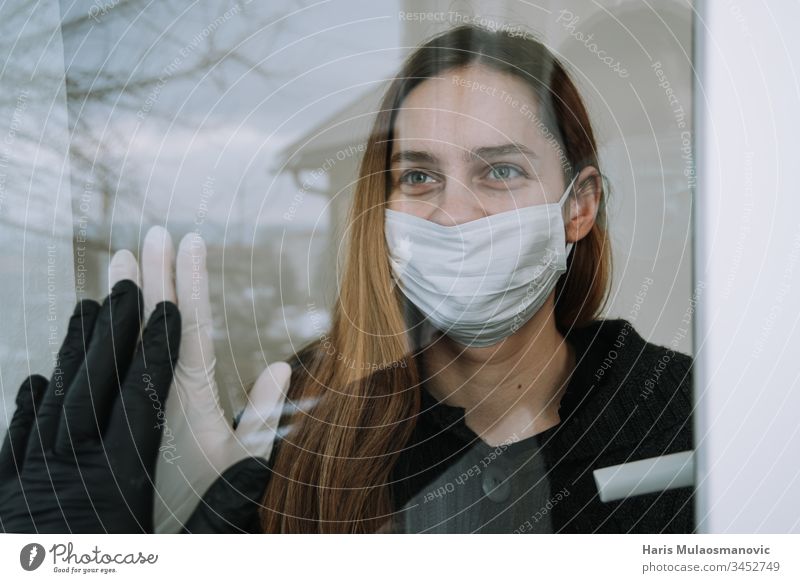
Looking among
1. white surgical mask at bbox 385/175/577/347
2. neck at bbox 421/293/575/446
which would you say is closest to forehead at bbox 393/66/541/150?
white surgical mask at bbox 385/175/577/347

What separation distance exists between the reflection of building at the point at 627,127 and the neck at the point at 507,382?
116mm

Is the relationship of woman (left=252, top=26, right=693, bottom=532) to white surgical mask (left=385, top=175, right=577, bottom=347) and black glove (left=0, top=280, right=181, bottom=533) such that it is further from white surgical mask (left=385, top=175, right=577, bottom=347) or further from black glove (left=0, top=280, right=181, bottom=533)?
black glove (left=0, top=280, right=181, bottom=533)

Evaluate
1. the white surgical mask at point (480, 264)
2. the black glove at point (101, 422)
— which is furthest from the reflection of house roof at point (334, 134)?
the black glove at point (101, 422)

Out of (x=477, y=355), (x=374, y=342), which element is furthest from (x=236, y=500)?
(x=477, y=355)

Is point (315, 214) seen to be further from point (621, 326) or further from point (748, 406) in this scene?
point (748, 406)

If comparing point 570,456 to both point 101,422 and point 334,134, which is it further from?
point 101,422

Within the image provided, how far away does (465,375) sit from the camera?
39.9 inches

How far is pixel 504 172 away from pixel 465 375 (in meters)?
0.29

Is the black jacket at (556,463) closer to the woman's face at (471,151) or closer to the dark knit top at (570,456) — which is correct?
the dark knit top at (570,456)

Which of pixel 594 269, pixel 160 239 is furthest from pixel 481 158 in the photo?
pixel 160 239

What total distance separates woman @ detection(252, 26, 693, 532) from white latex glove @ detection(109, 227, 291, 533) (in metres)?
0.04

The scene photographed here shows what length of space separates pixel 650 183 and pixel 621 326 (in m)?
0.21

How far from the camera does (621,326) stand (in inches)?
39.5

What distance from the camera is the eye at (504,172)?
96cm
